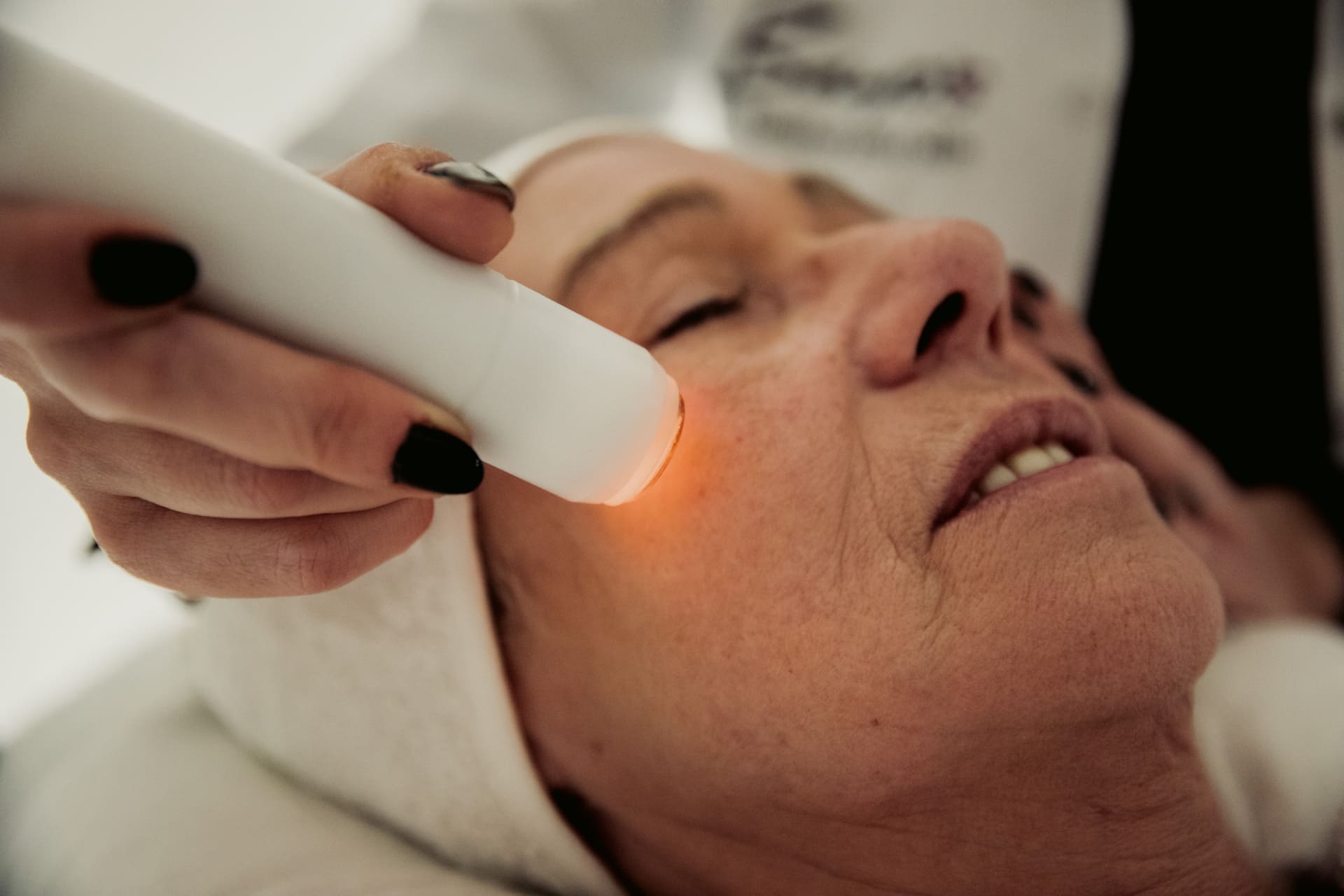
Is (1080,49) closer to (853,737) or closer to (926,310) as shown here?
(926,310)

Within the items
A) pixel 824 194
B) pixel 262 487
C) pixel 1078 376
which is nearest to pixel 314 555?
pixel 262 487

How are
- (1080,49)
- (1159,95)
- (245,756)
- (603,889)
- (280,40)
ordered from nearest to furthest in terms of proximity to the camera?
(603,889), (245,756), (280,40), (1159,95), (1080,49)

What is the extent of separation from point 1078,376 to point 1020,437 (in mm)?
384

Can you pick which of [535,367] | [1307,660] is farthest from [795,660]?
[1307,660]

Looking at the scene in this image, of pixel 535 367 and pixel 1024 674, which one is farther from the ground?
pixel 535 367

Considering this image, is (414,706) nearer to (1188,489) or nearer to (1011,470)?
(1011,470)

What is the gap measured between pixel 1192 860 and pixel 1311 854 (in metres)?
0.21

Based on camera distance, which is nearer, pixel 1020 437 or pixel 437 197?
pixel 437 197

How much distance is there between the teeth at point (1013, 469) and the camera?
702 mm

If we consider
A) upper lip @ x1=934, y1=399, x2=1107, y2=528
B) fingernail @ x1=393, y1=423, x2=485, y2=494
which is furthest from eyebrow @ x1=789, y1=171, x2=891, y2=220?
fingernail @ x1=393, y1=423, x2=485, y2=494

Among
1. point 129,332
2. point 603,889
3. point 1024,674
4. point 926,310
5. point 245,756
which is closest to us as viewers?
point 129,332

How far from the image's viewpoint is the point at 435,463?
1.52ft

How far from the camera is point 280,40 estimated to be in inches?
48.3

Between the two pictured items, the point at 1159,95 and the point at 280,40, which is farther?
the point at 1159,95
